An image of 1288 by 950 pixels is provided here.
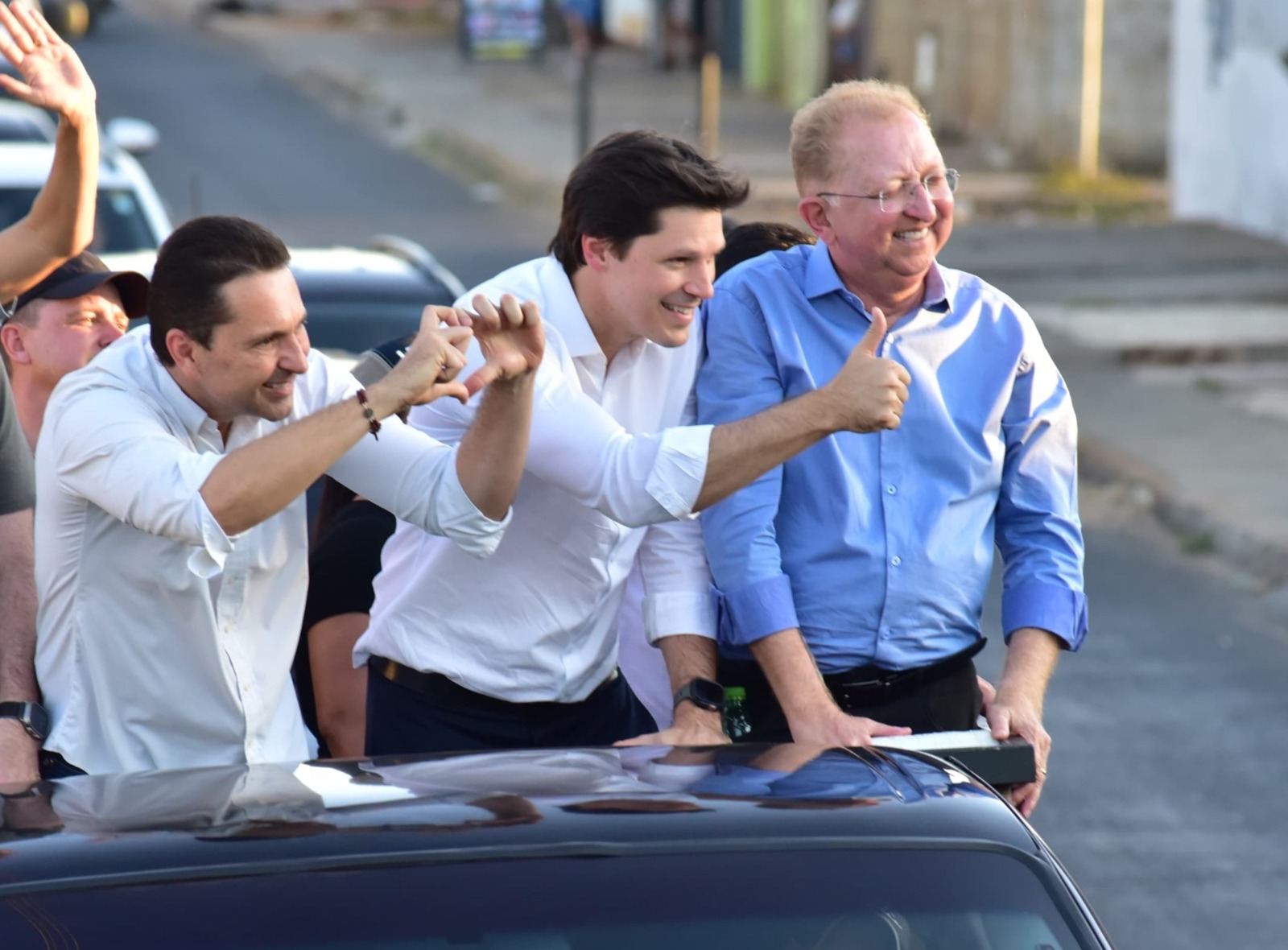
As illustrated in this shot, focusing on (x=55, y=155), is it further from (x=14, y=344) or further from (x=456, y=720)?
(x=456, y=720)

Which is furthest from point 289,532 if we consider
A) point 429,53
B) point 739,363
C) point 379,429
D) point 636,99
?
point 429,53

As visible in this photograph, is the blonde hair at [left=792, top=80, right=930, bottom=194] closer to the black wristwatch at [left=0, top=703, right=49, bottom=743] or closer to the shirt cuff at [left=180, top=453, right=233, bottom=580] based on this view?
the shirt cuff at [left=180, top=453, right=233, bottom=580]

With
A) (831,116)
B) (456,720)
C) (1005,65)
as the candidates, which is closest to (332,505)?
(456,720)

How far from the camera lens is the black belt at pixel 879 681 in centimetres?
380

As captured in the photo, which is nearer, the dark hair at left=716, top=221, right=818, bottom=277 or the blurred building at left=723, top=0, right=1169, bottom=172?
the dark hair at left=716, top=221, right=818, bottom=277

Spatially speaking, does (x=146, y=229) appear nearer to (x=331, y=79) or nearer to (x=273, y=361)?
(x=273, y=361)

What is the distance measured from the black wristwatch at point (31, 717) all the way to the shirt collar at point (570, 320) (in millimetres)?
1069

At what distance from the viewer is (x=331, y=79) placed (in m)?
32.6

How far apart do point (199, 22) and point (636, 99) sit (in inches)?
622

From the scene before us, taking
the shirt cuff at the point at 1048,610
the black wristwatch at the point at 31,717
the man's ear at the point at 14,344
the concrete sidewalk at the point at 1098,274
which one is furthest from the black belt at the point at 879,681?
the man's ear at the point at 14,344

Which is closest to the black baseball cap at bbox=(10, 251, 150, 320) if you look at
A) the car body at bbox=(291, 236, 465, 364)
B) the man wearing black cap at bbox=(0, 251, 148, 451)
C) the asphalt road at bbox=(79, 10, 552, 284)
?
the man wearing black cap at bbox=(0, 251, 148, 451)

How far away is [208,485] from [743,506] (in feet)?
3.07

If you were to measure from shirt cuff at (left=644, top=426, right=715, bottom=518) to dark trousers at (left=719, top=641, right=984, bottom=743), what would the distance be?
51cm

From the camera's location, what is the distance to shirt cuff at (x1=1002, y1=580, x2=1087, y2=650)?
3.76 m
